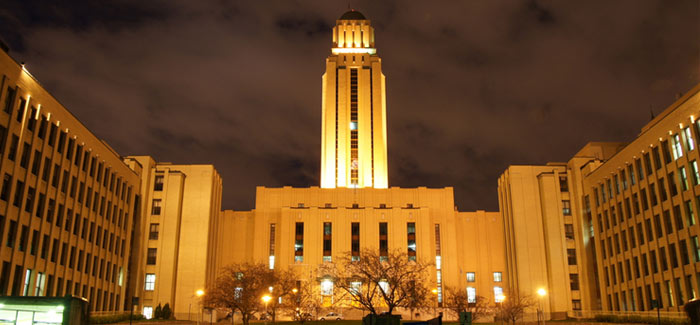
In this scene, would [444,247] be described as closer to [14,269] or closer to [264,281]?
[264,281]

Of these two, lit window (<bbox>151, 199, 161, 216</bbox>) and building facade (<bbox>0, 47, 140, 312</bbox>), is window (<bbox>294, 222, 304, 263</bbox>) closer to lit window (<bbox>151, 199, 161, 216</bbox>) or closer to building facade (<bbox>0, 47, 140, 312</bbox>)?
lit window (<bbox>151, 199, 161, 216</bbox>)

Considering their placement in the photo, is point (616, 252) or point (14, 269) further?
point (616, 252)

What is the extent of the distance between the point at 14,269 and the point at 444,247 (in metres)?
66.6

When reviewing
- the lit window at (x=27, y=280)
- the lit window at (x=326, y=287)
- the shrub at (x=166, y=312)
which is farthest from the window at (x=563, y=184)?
the lit window at (x=27, y=280)

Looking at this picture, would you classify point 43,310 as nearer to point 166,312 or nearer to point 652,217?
point 652,217

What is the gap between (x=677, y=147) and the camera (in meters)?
55.8

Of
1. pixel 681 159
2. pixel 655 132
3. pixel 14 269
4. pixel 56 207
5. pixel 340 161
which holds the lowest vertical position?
pixel 14 269

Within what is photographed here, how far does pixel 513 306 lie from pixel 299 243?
3752 cm

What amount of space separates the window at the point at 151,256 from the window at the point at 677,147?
63.4 meters

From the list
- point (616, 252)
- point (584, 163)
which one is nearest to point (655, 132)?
point (616, 252)

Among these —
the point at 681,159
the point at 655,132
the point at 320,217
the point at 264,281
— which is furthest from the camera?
the point at 320,217

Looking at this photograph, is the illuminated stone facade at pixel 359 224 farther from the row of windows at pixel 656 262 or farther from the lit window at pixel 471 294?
the row of windows at pixel 656 262

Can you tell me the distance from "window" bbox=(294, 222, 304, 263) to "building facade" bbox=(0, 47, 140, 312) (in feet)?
96.6

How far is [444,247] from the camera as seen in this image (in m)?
98.8
